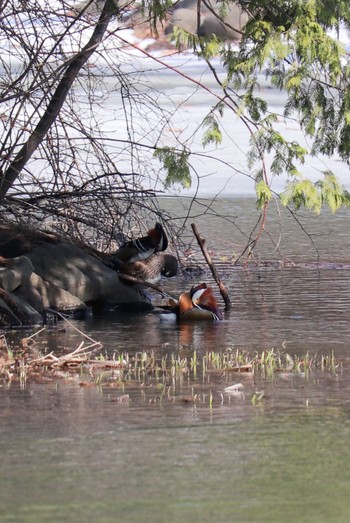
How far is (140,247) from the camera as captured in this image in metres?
12.1

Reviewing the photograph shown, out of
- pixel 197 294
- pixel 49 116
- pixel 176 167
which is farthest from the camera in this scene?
pixel 49 116

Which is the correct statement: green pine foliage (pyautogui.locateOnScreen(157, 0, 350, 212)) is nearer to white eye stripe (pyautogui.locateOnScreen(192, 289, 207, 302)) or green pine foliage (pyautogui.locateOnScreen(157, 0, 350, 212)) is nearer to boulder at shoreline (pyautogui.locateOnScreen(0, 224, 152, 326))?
white eye stripe (pyautogui.locateOnScreen(192, 289, 207, 302))

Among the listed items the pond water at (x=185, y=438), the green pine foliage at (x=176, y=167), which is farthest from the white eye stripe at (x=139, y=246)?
the pond water at (x=185, y=438)

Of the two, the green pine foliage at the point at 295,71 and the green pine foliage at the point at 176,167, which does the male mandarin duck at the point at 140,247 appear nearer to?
the green pine foliage at the point at 176,167

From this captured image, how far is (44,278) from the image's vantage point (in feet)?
36.0

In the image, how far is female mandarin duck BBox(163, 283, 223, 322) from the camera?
33.6 feet

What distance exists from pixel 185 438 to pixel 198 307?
4664mm

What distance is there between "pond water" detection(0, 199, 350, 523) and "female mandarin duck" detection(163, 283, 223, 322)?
0.51 metres

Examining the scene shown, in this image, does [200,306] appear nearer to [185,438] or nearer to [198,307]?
[198,307]

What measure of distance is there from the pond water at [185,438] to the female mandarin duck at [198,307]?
0.51 metres

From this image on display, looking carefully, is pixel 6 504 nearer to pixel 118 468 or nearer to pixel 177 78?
pixel 118 468

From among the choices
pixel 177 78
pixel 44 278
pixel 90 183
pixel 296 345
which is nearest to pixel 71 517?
pixel 296 345

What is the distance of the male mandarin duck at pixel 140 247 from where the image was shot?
1202 centimetres

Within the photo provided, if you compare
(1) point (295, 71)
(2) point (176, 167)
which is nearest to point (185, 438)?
(2) point (176, 167)
